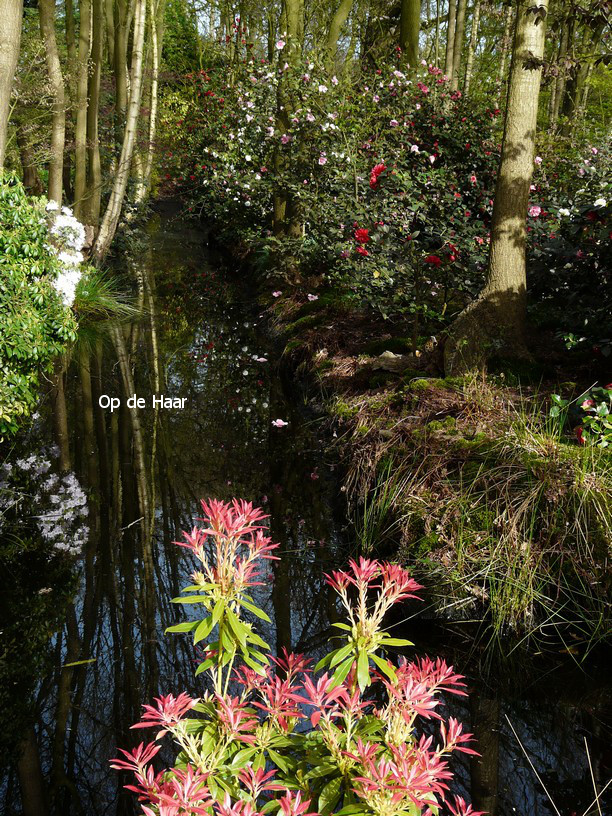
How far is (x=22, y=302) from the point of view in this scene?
5027 millimetres

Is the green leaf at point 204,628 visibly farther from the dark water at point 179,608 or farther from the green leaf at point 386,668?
the dark water at point 179,608

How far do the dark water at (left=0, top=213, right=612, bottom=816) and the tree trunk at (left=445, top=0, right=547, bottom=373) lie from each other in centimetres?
161

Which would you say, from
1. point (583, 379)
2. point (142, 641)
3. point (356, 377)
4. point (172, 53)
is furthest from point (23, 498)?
point (172, 53)

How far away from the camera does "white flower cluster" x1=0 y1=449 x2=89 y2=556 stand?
178 inches

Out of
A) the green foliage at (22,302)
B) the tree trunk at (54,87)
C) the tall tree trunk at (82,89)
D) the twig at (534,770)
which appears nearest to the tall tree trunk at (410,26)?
the tall tree trunk at (82,89)

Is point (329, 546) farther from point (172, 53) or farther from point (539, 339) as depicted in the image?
point (172, 53)

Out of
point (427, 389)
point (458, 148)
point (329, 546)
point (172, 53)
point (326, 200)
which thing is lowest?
point (329, 546)

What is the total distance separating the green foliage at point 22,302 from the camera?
15.9 feet

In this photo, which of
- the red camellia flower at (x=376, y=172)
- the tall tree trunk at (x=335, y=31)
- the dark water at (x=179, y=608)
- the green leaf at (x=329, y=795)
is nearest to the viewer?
the green leaf at (x=329, y=795)

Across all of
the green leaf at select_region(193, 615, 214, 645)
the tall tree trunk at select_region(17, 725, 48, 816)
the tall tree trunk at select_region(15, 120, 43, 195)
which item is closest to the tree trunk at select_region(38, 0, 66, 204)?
the tall tree trunk at select_region(15, 120, 43, 195)

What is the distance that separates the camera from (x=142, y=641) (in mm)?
3512

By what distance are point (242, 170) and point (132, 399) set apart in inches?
266

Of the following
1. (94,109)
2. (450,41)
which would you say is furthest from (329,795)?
(450,41)

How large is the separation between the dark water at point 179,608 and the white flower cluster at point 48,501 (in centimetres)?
12
